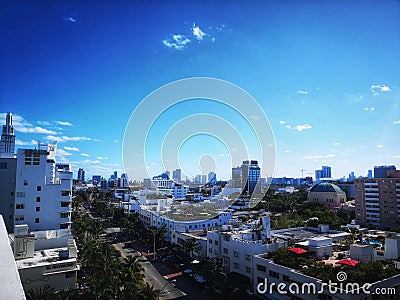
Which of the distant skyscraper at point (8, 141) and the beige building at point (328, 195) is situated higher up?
the distant skyscraper at point (8, 141)

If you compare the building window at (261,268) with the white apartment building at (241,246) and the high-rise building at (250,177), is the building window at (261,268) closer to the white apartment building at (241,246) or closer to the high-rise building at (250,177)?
the white apartment building at (241,246)

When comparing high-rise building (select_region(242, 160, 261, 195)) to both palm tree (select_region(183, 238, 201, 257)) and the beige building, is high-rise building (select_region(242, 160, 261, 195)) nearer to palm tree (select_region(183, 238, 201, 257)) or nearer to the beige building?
the beige building

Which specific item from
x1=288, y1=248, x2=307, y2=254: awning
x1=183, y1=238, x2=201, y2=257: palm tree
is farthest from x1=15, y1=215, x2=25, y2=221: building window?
x1=288, y1=248, x2=307, y2=254: awning

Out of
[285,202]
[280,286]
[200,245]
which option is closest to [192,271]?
[200,245]

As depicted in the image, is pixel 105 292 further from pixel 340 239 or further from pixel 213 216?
pixel 213 216

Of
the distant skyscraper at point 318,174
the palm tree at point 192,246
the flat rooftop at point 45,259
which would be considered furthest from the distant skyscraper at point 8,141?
the distant skyscraper at point 318,174

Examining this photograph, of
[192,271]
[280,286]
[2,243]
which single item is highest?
[2,243]
